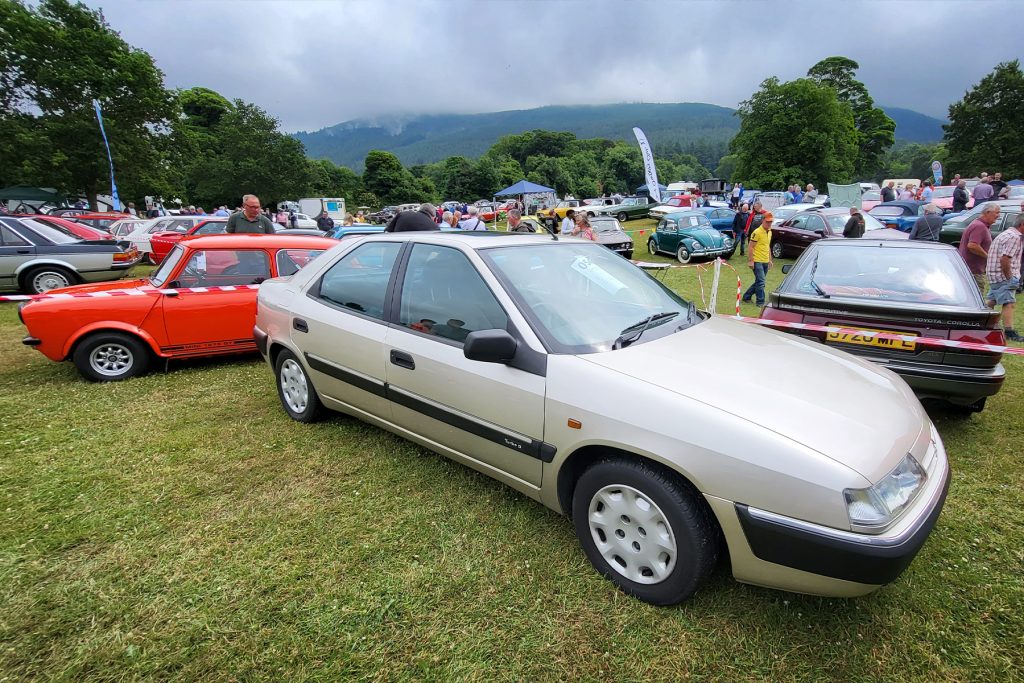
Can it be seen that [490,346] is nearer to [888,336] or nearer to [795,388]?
[795,388]

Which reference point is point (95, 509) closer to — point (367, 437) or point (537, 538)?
point (367, 437)

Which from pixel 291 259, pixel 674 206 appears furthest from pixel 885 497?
pixel 674 206

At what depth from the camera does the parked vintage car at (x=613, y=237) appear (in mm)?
15820

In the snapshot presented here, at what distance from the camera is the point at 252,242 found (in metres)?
5.55

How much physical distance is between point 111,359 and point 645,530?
5.65m

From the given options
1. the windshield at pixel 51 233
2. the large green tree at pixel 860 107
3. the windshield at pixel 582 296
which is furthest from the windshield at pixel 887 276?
the large green tree at pixel 860 107

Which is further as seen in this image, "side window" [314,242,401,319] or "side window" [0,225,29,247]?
"side window" [0,225,29,247]

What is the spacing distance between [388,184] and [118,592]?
77.5 meters

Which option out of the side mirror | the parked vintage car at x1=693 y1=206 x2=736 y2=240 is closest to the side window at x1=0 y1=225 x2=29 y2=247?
the side mirror

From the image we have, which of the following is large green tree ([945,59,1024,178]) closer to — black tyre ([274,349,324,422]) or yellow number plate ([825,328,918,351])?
yellow number plate ([825,328,918,351])

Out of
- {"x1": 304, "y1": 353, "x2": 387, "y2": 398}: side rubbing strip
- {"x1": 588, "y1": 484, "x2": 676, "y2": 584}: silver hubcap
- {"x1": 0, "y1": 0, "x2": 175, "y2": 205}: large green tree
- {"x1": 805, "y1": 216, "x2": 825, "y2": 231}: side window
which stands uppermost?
{"x1": 0, "y1": 0, "x2": 175, "y2": 205}: large green tree

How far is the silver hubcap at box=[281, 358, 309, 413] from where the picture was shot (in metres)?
3.92

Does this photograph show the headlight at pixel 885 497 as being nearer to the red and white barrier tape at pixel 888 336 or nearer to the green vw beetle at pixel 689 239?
the red and white barrier tape at pixel 888 336

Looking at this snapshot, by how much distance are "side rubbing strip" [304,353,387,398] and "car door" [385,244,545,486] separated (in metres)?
0.13
